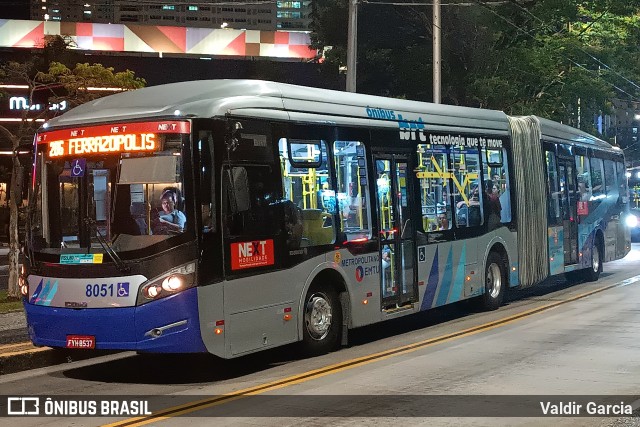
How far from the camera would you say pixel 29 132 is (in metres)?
19.8

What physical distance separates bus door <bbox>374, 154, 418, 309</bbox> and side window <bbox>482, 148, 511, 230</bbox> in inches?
119

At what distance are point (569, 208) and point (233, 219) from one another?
11.6 m

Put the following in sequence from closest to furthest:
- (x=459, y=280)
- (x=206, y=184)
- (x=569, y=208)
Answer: (x=206, y=184) < (x=459, y=280) < (x=569, y=208)

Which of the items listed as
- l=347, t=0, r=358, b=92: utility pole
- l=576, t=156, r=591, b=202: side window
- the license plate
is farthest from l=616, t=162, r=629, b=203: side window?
the license plate

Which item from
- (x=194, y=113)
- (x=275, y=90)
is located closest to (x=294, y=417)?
(x=194, y=113)

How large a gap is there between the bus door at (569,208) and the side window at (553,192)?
25 centimetres

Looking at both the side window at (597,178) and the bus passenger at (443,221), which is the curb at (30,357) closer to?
the bus passenger at (443,221)

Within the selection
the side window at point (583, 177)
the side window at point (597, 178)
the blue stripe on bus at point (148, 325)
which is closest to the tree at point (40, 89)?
the blue stripe on bus at point (148, 325)

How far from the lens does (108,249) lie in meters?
10.3

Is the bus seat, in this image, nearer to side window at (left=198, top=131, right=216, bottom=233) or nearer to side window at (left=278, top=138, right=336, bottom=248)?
side window at (left=278, top=138, right=336, bottom=248)

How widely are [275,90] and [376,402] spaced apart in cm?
430

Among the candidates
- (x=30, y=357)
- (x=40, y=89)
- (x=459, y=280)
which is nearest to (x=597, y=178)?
(x=459, y=280)

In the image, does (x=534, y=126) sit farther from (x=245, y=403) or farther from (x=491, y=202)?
(x=245, y=403)

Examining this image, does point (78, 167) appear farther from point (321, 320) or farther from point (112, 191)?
point (321, 320)
